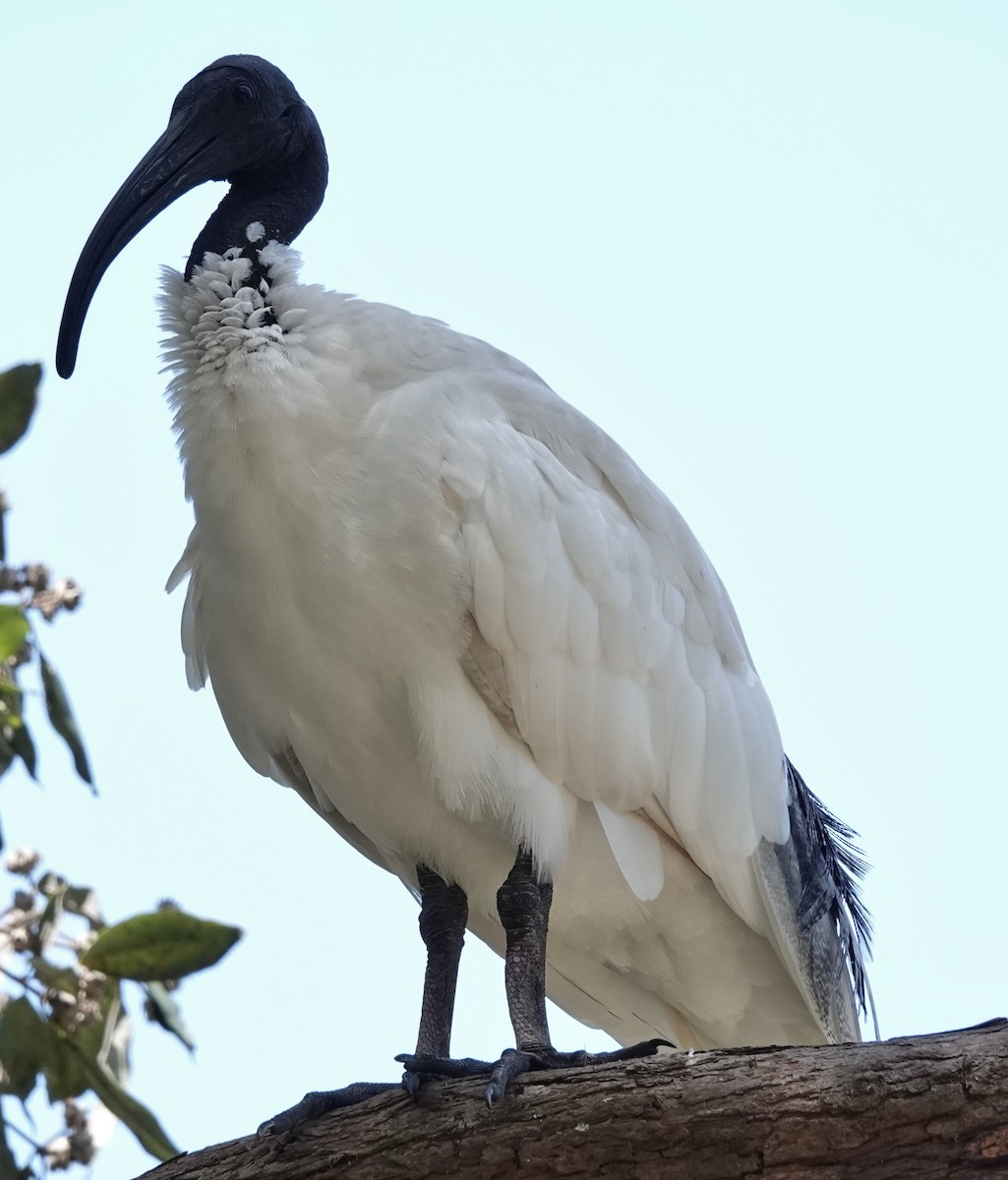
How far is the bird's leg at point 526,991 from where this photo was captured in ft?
11.7

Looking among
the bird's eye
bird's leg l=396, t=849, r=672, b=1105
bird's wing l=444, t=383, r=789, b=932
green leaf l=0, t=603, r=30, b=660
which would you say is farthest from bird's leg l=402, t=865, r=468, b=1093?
the bird's eye

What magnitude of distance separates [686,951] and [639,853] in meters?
0.54

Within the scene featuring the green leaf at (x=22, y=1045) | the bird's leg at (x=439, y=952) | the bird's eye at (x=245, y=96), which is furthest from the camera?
the bird's eye at (x=245, y=96)

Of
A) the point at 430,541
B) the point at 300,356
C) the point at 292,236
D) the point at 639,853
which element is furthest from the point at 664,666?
the point at 292,236

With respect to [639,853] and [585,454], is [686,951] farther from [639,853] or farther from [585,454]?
[585,454]

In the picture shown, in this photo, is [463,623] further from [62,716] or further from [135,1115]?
[135,1115]

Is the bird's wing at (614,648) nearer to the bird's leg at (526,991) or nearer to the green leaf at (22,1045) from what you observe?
the bird's leg at (526,991)

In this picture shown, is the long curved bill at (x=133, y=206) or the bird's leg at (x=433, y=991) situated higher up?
the long curved bill at (x=133, y=206)

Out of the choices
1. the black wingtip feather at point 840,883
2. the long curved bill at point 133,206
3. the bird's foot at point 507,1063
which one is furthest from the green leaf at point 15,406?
the black wingtip feather at point 840,883

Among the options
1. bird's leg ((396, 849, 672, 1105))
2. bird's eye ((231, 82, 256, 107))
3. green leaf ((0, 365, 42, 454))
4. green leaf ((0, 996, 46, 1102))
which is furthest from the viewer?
bird's eye ((231, 82, 256, 107))

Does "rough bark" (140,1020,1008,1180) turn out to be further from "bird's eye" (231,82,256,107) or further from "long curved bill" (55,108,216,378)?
"bird's eye" (231,82,256,107)

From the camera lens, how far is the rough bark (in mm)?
3025

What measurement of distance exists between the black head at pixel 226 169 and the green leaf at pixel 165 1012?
6.34 ft

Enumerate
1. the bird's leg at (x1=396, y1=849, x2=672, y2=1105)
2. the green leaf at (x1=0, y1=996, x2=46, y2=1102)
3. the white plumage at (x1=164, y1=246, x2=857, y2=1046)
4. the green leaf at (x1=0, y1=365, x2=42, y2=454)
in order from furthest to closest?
the white plumage at (x1=164, y1=246, x2=857, y2=1046) → the bird's leg at (x1=396, y1=849, x2=672, y2=1105) → the green leaf at (x1=0, y1=365, x2=42, y2=454) → the green leaf at (x1=0, y1=996, x2=46, y2=1102)
